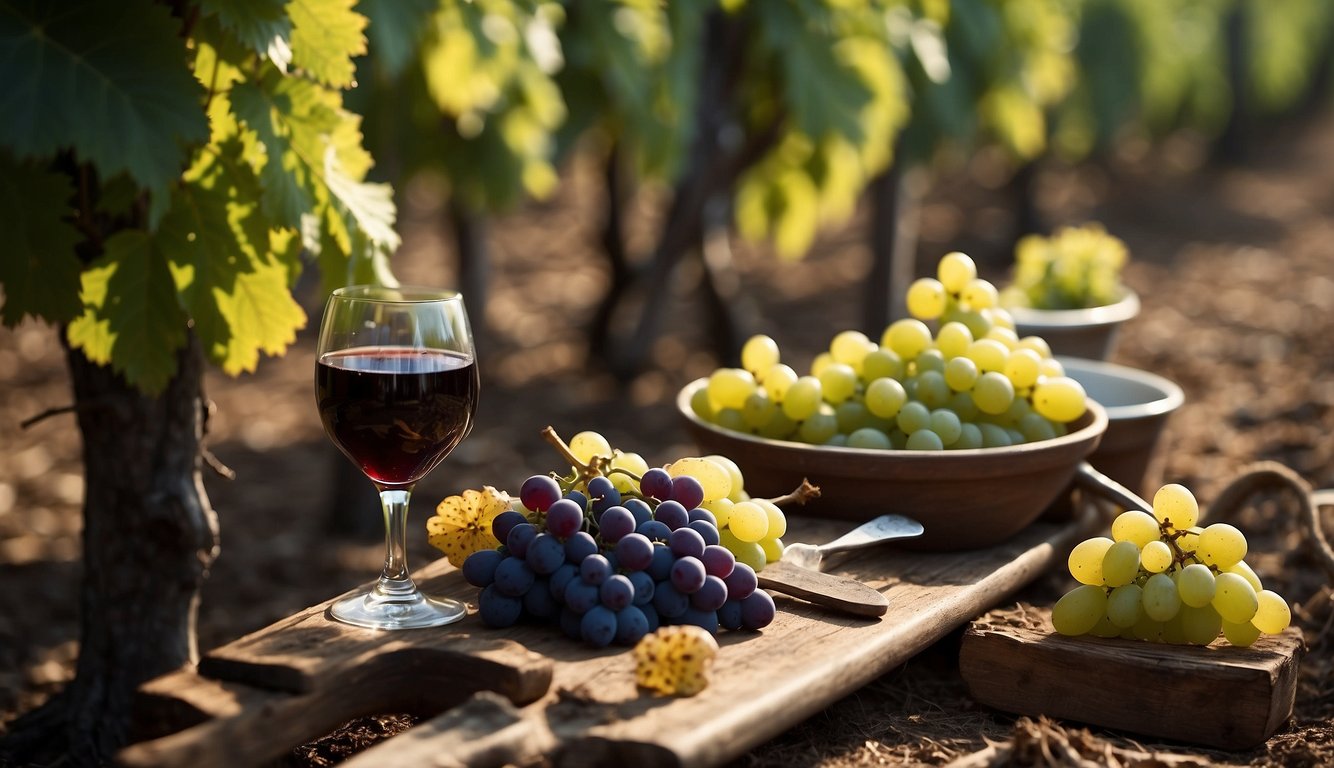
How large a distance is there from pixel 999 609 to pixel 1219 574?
409mm

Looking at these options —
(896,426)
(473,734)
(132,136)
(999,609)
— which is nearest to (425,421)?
(473,734)

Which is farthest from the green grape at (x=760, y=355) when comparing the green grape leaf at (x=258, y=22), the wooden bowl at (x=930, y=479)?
the green grape leaf at (x=258, y=22)

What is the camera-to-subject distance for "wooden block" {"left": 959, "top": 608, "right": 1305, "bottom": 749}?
1.73 meters

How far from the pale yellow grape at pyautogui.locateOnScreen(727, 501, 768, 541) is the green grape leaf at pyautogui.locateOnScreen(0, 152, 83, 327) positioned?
0.94 metres

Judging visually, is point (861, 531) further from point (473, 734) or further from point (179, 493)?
point (179, 493)

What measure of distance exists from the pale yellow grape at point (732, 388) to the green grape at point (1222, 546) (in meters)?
0.72

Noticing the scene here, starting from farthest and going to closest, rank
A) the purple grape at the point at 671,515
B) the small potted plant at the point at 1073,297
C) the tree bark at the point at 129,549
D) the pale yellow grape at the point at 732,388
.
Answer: the small potted plant at the point at 1073,297
the tree bark at the point at 129,549
the pale yellow grape at the point at 732,388
the purple grape at the point at 671,515

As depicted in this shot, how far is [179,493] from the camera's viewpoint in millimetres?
2348

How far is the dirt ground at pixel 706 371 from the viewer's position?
1.90 metres

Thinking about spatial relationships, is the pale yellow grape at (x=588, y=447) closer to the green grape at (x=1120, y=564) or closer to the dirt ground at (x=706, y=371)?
the dirt ground at (x=706, y=371)

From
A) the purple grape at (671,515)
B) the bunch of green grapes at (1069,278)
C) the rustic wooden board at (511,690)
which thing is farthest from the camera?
the bunch of green grapes at (1069,278)

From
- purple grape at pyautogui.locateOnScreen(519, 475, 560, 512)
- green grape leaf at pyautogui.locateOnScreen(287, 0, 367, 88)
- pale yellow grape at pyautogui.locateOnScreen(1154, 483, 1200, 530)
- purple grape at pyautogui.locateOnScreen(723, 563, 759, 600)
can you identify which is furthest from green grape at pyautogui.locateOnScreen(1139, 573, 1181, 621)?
green grape leaf at pyautogui.locateOnScreen(287, 0, 367, 88)

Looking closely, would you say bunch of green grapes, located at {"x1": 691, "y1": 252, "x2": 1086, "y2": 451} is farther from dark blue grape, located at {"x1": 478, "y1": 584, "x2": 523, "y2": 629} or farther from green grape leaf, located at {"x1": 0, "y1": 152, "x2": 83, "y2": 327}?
green grape leaf, located at {"x1": 0, "y1": 152, "x2": 83, "y2": 327}

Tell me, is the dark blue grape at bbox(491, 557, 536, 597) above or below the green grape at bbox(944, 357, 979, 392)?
below
